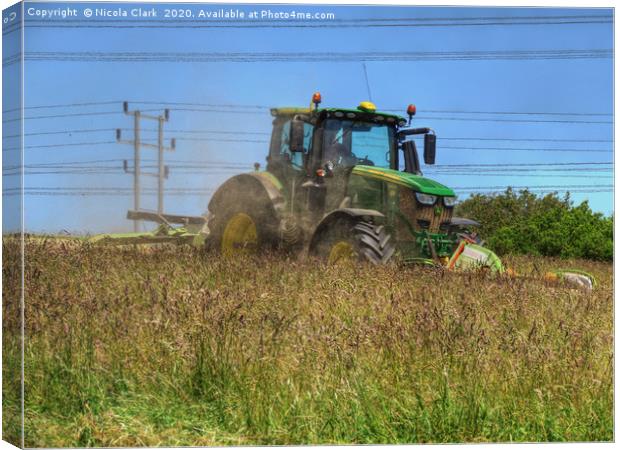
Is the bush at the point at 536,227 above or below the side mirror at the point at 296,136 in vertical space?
below

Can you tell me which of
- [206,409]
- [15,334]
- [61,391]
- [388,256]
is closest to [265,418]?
[206,409]

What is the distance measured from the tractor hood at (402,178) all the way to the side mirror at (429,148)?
0.58 meters

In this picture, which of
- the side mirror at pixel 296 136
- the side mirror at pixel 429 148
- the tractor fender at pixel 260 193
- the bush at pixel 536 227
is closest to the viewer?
the side mirror at pixel 429 148

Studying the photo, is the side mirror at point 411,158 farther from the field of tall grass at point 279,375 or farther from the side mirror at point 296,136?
the field of tall grass at point 279,375

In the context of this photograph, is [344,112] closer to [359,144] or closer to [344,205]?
[359,144]

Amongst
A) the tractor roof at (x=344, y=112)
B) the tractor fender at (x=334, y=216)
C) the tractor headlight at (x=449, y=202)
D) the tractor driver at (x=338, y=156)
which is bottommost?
the tractor fender at (x=334, y=216)

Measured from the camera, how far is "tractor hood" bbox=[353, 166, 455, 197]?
893 centimetres

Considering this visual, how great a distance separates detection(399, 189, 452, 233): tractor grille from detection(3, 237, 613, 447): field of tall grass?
3.35m

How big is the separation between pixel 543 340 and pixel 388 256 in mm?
3281

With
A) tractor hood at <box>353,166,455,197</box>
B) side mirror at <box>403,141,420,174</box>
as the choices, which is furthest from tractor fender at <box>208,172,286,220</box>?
side mirror at <box>403,141,420,174</box>

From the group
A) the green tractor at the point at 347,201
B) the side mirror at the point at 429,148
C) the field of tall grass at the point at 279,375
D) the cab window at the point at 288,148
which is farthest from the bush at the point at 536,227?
the field of tall grass at the point at 279,375

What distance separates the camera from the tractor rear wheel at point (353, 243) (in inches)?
336

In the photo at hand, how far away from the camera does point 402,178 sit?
8977 millimetres

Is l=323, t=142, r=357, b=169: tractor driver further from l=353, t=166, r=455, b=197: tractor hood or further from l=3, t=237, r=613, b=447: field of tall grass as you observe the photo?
l=3, t=237, r=613, b=447: field of tall grass
